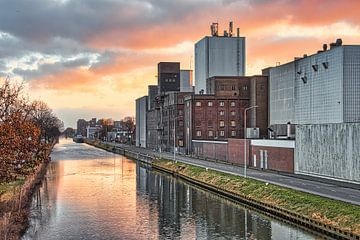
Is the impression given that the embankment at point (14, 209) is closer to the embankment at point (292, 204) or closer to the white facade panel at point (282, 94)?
the embankment at point (292, 204)

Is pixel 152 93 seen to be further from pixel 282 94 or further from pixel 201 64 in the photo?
pixel 282 94

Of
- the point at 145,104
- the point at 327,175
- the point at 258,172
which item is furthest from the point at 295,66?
the point at 145,104

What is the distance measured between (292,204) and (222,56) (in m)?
82.2

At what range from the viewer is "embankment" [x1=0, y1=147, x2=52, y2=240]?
34.1 meters

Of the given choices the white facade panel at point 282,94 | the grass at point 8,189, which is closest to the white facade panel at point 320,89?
the white facade panel at point 282,94

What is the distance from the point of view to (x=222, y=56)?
4774 inches

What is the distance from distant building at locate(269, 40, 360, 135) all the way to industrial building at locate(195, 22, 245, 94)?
32.2 m

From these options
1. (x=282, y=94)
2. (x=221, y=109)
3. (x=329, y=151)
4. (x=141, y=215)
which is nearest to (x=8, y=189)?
(x=141, y=215)

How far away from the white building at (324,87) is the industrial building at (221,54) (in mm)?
33435

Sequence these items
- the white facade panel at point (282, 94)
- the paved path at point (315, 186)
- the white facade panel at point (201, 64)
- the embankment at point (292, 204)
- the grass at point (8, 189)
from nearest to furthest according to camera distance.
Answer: the embankment at point (292, 204)
the paved path at point (315, 186)
the grass at point (8, 189)
the white facade panel at point (282, 94)
the white facade panel at point (201, 64)

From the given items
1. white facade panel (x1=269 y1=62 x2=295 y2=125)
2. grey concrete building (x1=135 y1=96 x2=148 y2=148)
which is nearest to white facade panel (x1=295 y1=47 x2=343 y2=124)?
white facade panel (x1=269 y1=62 x2=295 y2=125)

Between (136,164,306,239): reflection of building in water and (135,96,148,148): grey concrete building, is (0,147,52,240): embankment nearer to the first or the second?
(136,164,306,239): reflection of building in water

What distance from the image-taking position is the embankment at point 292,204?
3478cm

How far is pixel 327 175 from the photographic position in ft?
182
